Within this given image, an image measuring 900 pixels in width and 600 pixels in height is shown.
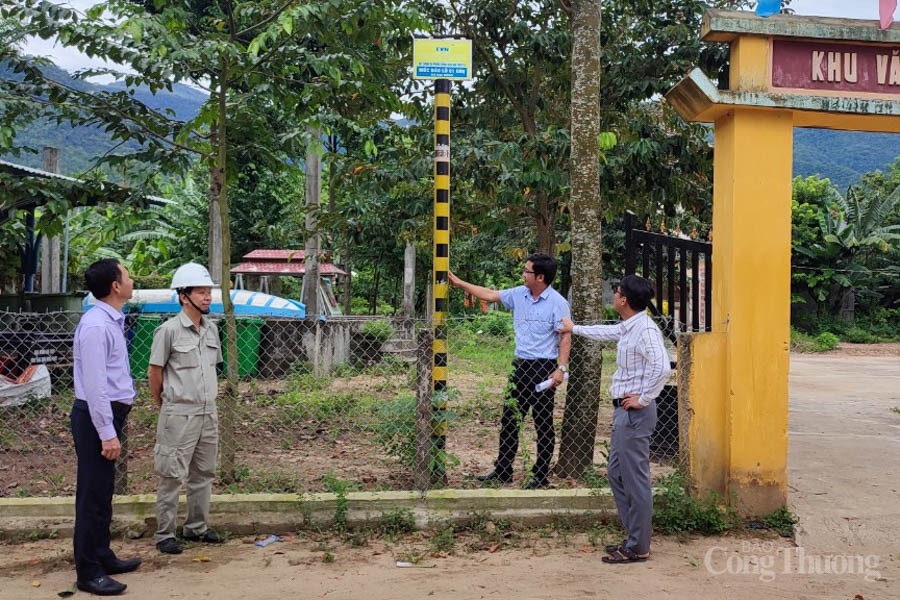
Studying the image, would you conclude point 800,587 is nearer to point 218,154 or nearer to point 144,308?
point 218,154

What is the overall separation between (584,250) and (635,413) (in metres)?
1.60

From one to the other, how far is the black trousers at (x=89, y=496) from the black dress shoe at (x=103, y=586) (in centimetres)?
3

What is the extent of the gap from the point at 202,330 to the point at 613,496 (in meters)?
2.77

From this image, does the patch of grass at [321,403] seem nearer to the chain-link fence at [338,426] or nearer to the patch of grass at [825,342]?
the chain-link fence at [338,426]

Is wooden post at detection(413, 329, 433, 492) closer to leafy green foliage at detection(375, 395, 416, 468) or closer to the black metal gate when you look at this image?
leafy green foliage at detection(375, 395, 416, 468)

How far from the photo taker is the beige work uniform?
4.64m

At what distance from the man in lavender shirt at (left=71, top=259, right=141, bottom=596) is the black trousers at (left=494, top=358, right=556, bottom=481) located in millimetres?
2600

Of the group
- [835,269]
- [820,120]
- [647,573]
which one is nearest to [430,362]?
[647,573]

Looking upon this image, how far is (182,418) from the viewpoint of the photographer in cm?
466

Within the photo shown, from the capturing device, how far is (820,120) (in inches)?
217

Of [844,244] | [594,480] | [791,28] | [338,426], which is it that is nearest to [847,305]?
[844,244]

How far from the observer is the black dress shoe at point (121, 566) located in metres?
4.33

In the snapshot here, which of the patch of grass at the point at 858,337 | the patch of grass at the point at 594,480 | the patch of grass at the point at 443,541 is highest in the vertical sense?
the patch of grass at the point at 858,337

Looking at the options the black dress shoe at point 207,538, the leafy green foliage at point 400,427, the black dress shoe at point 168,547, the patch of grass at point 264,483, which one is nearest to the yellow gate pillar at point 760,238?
the leafy green foliage at point 400,427
